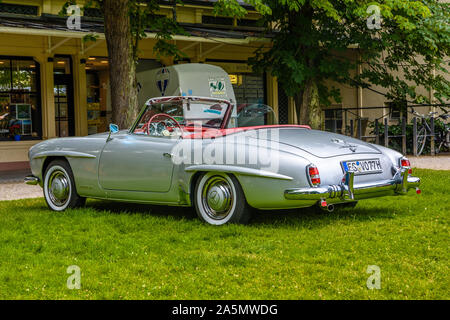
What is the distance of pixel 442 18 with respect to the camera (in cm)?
1477

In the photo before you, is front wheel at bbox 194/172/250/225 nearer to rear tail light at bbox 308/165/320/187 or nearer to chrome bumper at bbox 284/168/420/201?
chrome bumper at bbox 284/168/420/201

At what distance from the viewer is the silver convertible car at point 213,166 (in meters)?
5.69

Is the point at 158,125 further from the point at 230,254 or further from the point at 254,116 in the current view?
the point at 254,116

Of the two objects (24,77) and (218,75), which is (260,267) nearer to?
(218,75)

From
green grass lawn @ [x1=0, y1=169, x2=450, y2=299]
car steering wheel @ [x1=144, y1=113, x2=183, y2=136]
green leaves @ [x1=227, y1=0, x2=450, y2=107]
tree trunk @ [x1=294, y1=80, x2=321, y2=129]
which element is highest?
green leaves @ [x1=227, y1=0, x2=450, y2=107]

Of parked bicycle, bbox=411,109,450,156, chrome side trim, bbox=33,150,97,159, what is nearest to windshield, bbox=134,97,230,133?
chrome side trim, bbox=33,150,97,159

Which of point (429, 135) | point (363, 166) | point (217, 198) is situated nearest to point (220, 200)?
point (217, 198)

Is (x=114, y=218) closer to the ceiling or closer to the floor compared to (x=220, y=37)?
closer to the floor

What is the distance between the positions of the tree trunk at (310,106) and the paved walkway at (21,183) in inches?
97.5

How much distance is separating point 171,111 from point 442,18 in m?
9.98

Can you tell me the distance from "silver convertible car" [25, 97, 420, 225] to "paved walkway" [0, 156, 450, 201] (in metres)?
2.53

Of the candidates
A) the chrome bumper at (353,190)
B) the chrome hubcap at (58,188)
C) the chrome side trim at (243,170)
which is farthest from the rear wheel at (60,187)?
the chrome bumper at (353,190)

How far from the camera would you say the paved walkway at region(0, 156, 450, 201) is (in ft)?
33.3
